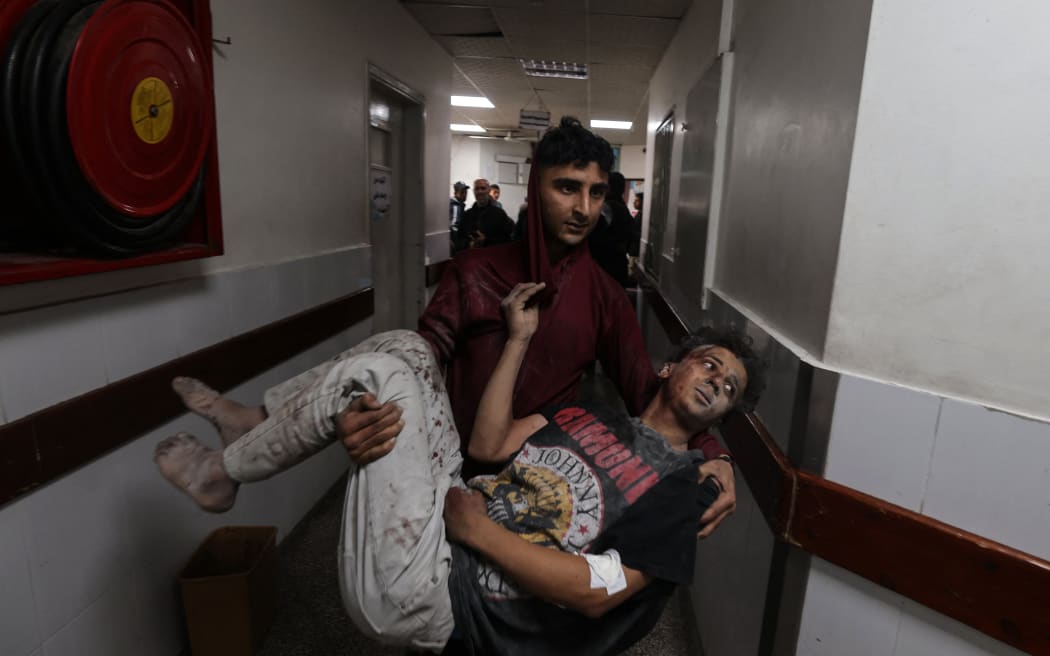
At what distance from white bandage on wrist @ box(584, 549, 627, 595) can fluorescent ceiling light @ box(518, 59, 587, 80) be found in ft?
16.4

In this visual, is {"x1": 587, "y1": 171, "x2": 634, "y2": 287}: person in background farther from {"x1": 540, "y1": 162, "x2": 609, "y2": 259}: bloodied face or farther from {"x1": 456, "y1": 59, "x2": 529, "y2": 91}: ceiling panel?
{"x1": 540, "y1": 162, "x2": 609, "y2": 259}: bloodied face

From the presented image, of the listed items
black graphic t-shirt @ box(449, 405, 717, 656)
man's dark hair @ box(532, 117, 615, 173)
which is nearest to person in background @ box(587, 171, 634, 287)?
man's dark hair @ box(532, 117, 615, 173)

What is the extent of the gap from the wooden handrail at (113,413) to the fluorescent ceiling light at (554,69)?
3944 mm

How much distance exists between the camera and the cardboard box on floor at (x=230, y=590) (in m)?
1.85

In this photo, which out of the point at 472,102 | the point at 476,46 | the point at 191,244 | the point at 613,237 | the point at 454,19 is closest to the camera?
the point at 191,244

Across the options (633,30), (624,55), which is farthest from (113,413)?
(624,55)

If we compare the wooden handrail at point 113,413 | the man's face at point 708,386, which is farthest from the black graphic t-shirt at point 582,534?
the wooden handrail at point 113,413

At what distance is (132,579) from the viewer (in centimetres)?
169

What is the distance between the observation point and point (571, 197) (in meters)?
Result: 1.38

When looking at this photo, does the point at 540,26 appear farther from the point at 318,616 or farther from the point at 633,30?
the point at 318,616

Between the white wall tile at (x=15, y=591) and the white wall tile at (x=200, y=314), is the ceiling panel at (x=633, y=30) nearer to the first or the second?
the white wall tile at (x=200, y=314)

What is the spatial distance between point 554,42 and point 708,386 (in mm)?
3971

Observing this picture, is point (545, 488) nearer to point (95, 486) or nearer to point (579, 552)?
point (579, 552)

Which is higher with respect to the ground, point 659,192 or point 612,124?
point 612,124
